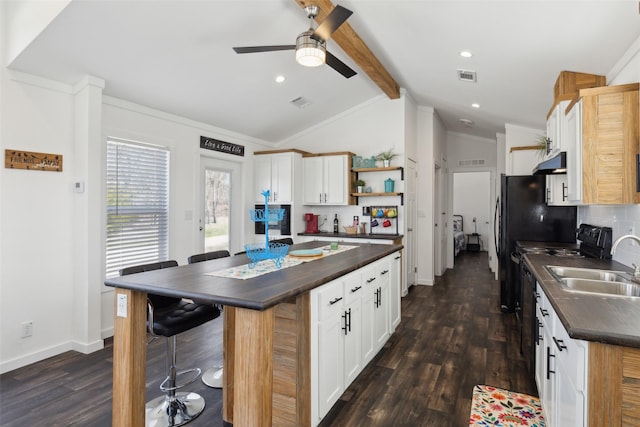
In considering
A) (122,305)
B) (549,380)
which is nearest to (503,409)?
(549,380)

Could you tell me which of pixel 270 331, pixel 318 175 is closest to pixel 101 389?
pixel 270 331

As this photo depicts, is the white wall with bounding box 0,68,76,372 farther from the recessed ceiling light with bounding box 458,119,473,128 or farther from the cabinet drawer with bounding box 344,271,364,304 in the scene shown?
the recessed ceiling light with bounding box 458,119,473,128

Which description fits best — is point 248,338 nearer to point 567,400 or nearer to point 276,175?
point 567,400

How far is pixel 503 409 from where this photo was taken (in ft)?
7.75

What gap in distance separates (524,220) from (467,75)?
6.11 ft

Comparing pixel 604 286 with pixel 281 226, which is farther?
pixel 281 226

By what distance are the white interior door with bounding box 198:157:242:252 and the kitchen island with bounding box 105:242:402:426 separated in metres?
2.69

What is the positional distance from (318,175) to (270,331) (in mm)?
4286

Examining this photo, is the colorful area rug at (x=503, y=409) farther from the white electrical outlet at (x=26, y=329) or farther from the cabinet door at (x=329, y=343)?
the white electrical outlet at (x=26, y=329)

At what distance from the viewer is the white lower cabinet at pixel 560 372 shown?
1289 mm

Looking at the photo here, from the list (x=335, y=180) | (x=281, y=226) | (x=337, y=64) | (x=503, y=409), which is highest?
(x=337, y=64)

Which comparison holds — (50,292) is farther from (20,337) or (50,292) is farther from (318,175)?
(318,175)

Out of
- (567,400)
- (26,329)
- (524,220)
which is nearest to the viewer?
(567,400)

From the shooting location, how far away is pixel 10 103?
2887mm
